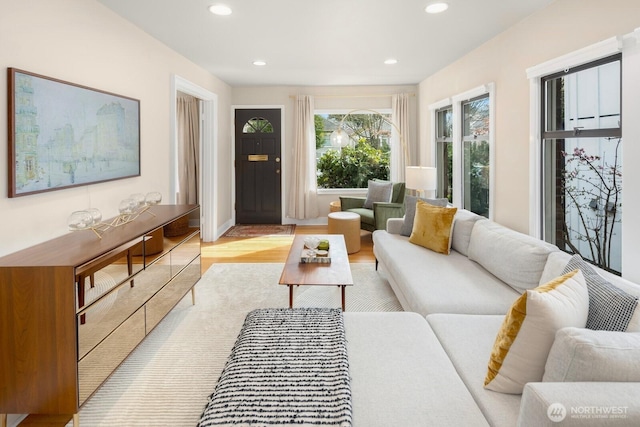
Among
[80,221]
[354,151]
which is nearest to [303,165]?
[354,151]

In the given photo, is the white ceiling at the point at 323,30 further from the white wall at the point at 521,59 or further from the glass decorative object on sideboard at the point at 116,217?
the glass decorative object on sideboard at the point at 116,217

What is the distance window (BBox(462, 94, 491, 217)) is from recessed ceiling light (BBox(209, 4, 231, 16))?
2704 millimetres

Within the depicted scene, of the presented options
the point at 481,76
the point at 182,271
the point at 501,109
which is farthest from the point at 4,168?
the point at 481,76

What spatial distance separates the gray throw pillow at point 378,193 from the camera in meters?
6.49

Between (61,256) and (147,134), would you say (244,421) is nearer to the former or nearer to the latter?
(61,256)

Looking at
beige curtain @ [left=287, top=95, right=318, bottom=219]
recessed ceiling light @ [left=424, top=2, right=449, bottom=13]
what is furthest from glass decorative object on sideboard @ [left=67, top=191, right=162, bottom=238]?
beige curtain @ [left=287, top=95, right=318, bottom=219]

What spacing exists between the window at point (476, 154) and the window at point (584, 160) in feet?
3.36

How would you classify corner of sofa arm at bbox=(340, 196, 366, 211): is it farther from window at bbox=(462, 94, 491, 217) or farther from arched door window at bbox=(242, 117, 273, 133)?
arched door window at bbox=(242, 117, 273, 133)

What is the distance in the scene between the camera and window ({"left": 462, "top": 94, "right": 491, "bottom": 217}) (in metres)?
4.62

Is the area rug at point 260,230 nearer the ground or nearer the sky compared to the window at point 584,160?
nearer the ground

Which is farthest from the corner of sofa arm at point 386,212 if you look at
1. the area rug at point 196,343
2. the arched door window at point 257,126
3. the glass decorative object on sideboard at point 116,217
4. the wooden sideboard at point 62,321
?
the wooden sideboard at point 62,321

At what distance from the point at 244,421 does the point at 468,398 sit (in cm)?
78

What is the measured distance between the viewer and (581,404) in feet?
3.64

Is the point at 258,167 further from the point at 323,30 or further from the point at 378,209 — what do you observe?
the point at 323,30
